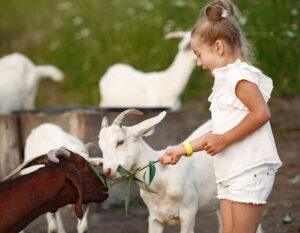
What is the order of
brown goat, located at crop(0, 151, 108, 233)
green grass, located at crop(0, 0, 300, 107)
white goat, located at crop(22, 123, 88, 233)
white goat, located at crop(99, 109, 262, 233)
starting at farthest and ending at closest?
1. green grass, located at crop(0, 0, 300, 107)
2. white goat, located at crop(22, 123, 88, 233)
3. white goat, located at crop(99, 109, 262, 233)
4. brown goat, located at crop(0, 151, 108, 233)

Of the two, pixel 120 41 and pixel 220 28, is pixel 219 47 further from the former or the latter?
pixel 120 41

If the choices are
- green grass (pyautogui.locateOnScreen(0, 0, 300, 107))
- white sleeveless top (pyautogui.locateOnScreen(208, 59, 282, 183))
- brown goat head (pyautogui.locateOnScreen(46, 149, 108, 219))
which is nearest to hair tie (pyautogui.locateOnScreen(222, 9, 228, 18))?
white sleeveless top (pyautogui.locateOnScreen(208, 59, 282, 183))

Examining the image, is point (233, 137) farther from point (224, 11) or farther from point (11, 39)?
point (11, 39)

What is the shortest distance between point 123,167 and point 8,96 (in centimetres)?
380

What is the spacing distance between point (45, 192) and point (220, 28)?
134 cm

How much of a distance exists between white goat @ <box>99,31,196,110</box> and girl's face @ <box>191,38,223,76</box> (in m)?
3.64

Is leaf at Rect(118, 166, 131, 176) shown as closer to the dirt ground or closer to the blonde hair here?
the blonde hair

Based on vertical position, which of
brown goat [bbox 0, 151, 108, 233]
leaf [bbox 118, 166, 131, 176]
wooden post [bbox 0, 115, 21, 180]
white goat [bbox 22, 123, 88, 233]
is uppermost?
leaf [bbox 118, 166, 131, 176]

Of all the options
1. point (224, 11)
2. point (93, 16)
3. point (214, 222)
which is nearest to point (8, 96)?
point (214, 222)

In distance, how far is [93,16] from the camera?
11859 mm

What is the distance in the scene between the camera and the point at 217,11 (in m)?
2.94

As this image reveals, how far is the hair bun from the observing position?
2941mm

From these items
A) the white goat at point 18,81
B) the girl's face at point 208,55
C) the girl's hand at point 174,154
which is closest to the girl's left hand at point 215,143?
the girl's hand at point 174,154

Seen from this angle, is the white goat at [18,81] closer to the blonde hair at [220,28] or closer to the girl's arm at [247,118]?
the blonde hair at [220,28]
